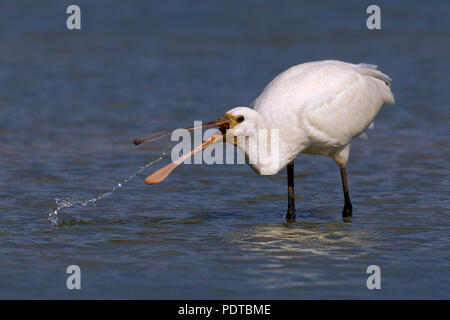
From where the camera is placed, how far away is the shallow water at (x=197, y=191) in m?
6.23

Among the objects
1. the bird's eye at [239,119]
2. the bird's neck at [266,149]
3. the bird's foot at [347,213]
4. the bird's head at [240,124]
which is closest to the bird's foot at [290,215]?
the bird's foot at [347,213]

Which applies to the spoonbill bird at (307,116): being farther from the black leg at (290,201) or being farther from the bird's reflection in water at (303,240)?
the bird's reflection in water at (303,240)

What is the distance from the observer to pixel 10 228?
7.51m

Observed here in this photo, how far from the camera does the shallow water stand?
6230 millimetres

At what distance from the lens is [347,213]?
8219 mm

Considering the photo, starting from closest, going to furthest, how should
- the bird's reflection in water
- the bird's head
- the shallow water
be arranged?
1. the shallow water
2. the bird's reflection in water
3. the bird's head

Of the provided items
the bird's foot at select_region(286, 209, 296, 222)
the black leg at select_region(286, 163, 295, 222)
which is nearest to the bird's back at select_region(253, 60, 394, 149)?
the black leg at select_region(286, 163, 295, 222)

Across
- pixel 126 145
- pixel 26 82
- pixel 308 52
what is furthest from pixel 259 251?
pixel 308 52

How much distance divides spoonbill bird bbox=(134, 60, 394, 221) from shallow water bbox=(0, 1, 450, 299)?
0.58m

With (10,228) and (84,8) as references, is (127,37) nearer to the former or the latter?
(84,8)

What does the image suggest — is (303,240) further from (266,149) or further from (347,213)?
(347,213)

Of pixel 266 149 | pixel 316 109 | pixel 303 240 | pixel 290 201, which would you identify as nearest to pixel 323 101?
pixel 316 109

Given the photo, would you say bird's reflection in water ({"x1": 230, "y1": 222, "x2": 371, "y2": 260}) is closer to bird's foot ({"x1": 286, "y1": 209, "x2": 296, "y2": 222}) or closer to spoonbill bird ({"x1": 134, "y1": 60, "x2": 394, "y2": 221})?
bird's foot ({"x1": 286, "y1": 209, "x2": 296, "y2": 222})

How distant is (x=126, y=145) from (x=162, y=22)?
15339 mm
